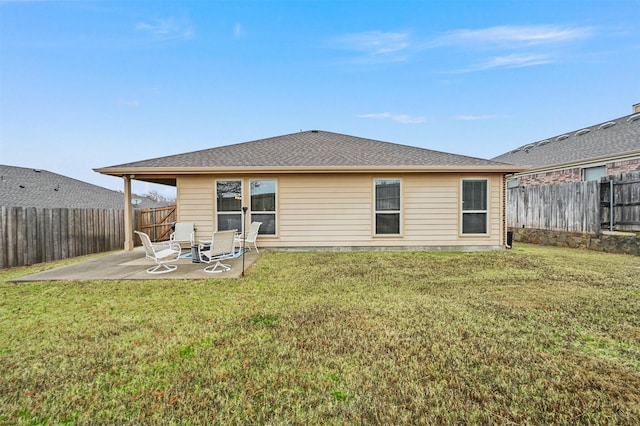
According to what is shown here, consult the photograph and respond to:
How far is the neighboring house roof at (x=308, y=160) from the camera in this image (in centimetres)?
845

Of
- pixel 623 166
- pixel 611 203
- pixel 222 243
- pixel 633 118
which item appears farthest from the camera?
pixel 633 118

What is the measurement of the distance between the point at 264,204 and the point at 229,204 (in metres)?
1.10

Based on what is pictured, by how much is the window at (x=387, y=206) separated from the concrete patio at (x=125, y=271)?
4055 mm

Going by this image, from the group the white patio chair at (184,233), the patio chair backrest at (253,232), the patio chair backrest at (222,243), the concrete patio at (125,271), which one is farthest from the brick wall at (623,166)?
the white patio chair at (184,233)

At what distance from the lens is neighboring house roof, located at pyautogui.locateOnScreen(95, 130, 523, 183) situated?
8.45 m

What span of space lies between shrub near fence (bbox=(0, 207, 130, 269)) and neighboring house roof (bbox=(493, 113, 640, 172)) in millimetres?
18855

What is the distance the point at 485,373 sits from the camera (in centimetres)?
232

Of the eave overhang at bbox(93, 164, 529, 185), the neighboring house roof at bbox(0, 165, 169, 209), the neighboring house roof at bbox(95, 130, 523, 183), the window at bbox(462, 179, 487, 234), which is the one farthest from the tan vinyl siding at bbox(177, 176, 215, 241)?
the neighboring house roof at bbox(0, 165, 169, 209)

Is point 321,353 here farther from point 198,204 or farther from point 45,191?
point 45,191

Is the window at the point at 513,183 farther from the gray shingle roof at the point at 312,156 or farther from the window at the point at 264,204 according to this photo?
the window at the point at 264,204

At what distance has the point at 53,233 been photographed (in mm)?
8273

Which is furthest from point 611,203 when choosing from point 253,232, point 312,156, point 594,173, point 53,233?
point 53,233

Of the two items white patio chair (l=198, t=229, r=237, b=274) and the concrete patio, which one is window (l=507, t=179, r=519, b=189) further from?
white patio chair (l=198, t=229, r=237, b=274)

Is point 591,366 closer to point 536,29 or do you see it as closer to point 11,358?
point 11,358
